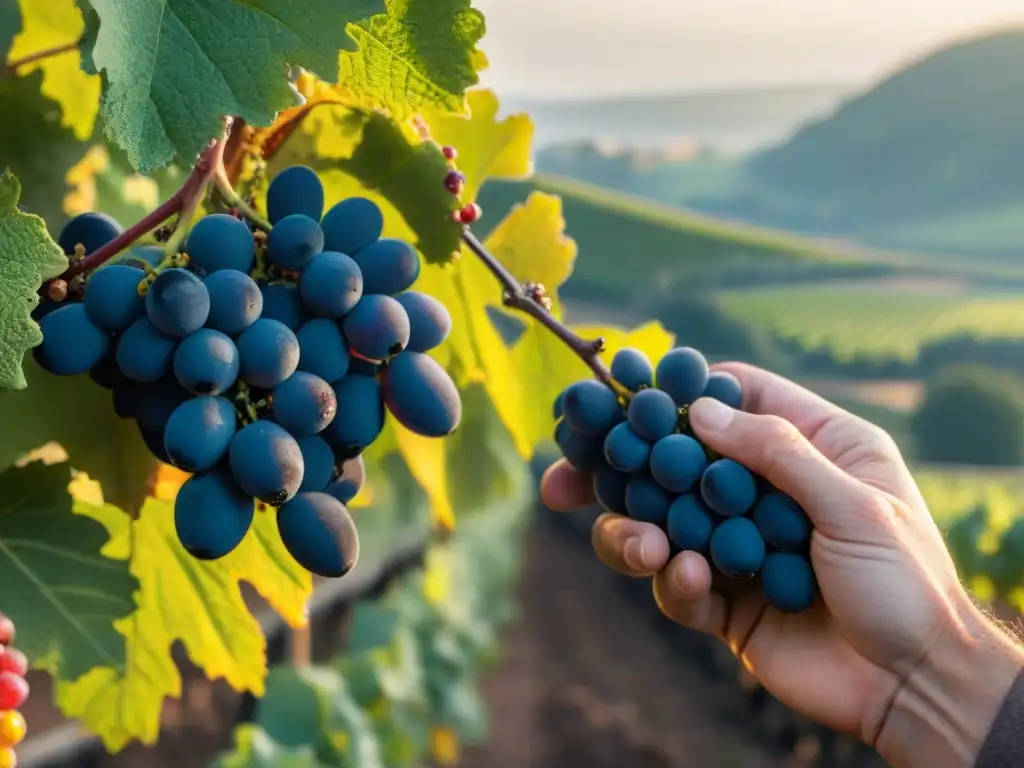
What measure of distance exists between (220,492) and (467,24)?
8.2 inches

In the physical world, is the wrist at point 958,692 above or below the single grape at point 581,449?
below

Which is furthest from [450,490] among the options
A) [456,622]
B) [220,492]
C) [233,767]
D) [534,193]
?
[456,622]

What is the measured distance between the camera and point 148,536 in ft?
1.58

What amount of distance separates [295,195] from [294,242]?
0.11 ft

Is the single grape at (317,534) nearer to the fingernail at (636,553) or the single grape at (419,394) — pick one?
the single grape at (419,394)

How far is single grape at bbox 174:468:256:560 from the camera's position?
346mm

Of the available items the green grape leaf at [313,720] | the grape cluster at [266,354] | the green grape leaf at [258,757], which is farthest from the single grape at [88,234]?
the green grape leaf at [313,720]

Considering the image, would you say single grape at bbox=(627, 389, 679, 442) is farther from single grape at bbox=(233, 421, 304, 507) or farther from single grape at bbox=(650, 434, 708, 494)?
single grape at bbox=(233, 421, 304, 507)

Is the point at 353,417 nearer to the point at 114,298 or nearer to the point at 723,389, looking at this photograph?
the point at 114,298

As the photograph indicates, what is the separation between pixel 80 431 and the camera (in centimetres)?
43

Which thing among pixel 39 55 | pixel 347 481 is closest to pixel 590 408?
pixel 347 481

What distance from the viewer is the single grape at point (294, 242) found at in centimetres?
37

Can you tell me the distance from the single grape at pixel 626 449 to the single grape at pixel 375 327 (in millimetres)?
132

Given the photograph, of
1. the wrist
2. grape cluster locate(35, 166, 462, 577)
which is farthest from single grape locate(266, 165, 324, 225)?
the wrist
